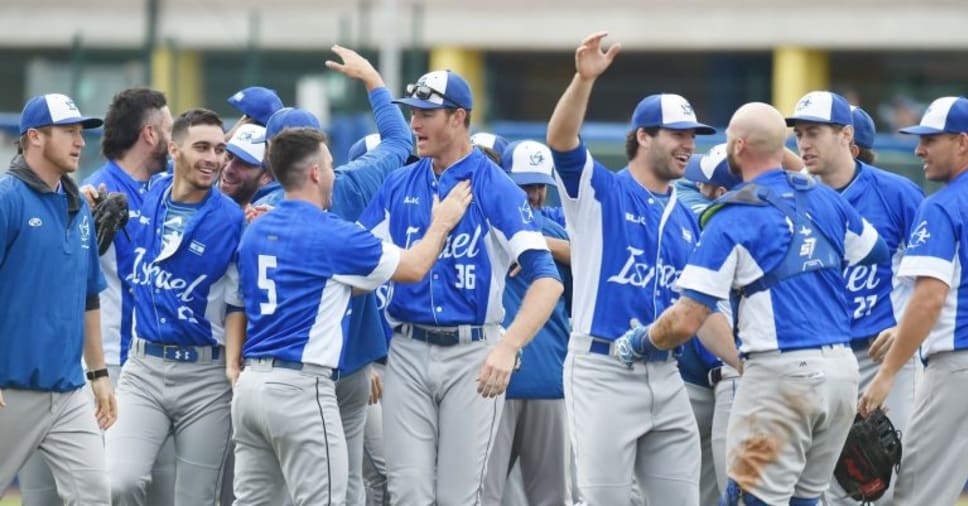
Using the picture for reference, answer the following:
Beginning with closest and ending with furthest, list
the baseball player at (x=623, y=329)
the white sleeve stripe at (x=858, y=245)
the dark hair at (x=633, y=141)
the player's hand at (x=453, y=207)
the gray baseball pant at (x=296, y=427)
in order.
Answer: the gray baseball pant at (x=296, y=427), the player's hand at (x=453, y=207), the white sleeve stripe at (x=858, y=245), the baseball player at (x=623, y=329), the dark hair at (x=633, y=141)

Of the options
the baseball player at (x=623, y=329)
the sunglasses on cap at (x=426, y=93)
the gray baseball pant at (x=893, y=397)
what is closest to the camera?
the baseball player at (x=623, y=329)

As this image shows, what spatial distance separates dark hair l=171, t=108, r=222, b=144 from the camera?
851 cm

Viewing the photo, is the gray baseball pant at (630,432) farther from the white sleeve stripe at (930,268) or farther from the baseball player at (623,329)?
the white sleeve stripe at (930,268)

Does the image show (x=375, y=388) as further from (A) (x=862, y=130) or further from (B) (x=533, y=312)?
(A) (x=862, y=130)

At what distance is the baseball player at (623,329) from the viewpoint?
8.09m


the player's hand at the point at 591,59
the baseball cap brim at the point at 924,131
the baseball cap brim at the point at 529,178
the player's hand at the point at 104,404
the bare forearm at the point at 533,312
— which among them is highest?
the player's hand at the point at 591,59

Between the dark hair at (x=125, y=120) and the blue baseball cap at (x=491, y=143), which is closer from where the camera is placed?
the dark hair at (x=125, y=120)

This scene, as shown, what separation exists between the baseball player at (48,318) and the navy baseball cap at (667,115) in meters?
2.75

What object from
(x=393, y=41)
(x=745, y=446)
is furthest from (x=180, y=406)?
(x=393, y=41)

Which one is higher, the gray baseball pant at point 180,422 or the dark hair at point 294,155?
the dark hair at point 294,155

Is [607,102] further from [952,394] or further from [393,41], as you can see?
[952,394]

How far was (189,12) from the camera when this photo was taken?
30.0m

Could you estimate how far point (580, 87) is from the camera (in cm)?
761

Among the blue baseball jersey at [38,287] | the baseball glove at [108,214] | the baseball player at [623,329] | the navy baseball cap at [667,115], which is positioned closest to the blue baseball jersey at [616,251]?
the baseball player at [623,329]
